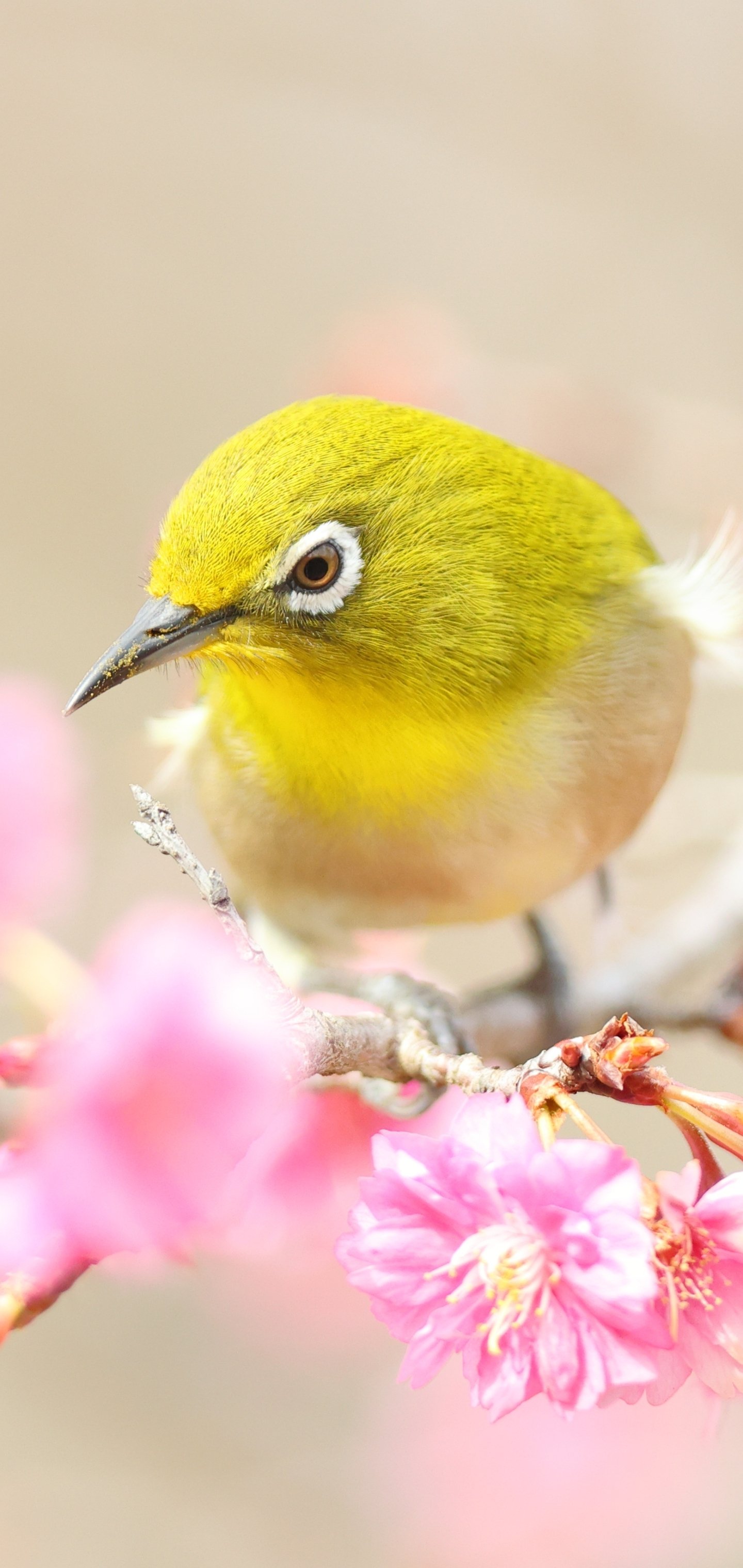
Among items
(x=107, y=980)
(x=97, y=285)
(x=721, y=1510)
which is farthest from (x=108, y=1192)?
(x=97, y=285)

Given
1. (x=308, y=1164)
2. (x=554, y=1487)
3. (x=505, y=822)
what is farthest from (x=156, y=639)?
(x=554, y=1487)

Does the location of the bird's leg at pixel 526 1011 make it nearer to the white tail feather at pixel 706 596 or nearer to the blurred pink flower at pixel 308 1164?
the blurred pink flower at pixel 308 1164

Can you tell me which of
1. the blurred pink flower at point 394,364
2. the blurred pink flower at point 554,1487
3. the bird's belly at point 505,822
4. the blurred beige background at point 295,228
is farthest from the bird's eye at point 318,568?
the blurred beige background at point 295,228

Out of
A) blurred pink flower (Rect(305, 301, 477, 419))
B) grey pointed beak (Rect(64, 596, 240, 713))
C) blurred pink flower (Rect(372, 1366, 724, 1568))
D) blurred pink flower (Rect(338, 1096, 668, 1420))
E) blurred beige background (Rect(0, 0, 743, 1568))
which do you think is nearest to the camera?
blurred pink flower (Rect(338, 1096, 668, 1420))

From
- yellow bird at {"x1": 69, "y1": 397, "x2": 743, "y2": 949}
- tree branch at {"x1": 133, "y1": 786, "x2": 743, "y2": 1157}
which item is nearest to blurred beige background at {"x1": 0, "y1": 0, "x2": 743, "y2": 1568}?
yellow bird at {"x1": 69, "y1": 397, "x2": 743, "y2": 949}

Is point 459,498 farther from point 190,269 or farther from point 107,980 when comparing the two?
point 190,269

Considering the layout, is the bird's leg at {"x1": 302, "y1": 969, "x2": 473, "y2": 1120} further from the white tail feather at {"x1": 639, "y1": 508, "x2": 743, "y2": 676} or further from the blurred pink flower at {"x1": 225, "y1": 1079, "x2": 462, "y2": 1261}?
the white tail feather at {"x1": 639, "y1": 508, "x2": 743, "y2": 676}

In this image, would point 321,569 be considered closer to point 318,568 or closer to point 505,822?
point 318,568
